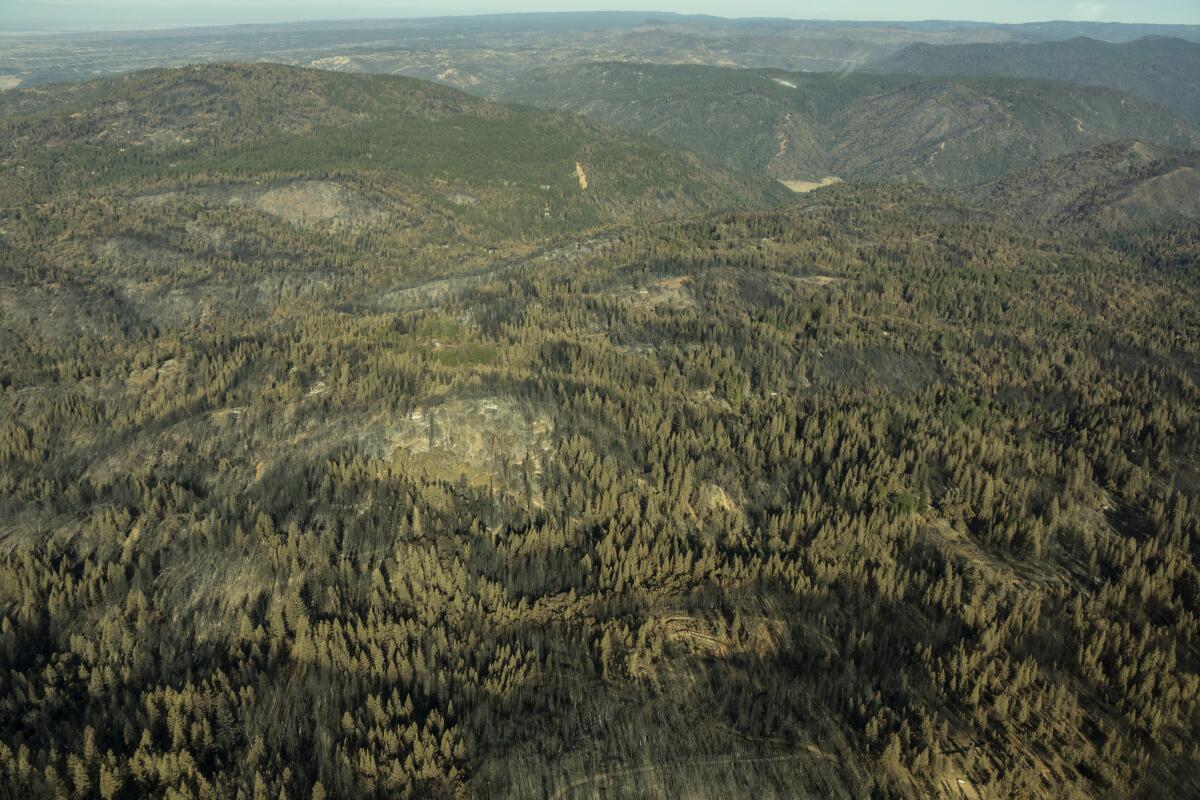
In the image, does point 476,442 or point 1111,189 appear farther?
point 1111,189

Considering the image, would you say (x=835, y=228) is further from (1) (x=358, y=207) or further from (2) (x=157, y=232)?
(2) (x=157, y=232)

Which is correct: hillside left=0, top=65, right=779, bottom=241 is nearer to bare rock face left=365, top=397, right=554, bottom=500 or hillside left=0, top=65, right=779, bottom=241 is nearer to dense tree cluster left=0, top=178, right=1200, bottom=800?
dense tree cluster left=0, top=178, right=1200, bottom=800

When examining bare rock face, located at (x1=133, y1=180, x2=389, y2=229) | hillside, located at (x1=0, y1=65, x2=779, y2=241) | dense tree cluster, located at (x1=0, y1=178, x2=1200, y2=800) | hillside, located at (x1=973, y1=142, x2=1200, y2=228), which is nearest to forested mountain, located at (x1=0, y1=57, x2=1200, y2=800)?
dense tree cluster, located at (x1=0, y1=178, x2=1200, y2=800)

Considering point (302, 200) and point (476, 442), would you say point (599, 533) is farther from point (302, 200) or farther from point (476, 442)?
point (302, 200)

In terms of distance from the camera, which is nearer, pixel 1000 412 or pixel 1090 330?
pixel 1000 412

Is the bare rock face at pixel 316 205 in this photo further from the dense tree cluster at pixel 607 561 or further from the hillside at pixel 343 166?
the dense tree cluster at pixel 607 561

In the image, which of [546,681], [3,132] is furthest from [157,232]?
[546,681]

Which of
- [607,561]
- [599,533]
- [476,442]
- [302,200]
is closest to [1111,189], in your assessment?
[599,533]
